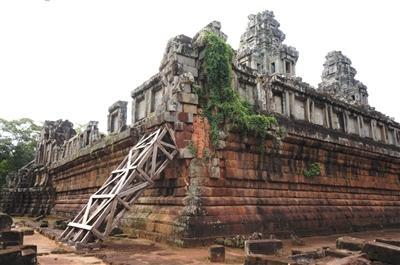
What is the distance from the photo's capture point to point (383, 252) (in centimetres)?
383

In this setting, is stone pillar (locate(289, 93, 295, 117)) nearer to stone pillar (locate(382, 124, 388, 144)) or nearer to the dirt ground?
the dirt ground

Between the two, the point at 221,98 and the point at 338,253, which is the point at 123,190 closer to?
the point at 221,98

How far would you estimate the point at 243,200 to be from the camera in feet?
26.0

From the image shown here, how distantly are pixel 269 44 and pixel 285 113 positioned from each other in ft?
59.1

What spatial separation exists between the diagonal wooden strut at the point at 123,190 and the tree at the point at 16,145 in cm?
3219

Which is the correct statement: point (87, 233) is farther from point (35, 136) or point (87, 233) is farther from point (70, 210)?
point (35, 136)

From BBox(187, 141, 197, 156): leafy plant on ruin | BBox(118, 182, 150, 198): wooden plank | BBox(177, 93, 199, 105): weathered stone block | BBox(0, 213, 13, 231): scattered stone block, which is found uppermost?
BBox(177, 93, 199, 105): weathered stone block

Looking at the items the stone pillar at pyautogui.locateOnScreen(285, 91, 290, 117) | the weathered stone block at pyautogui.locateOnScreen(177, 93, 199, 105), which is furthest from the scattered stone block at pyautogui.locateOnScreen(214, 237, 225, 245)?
the stone pillar at pyautogui.locateOnScreen(285, 91, 290, 117)

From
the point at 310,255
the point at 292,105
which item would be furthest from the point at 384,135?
the point at 310,255

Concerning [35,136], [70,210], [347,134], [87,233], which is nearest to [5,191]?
[70,210]

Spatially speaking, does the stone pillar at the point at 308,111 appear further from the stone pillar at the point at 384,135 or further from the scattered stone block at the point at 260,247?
the scattered stone block at the point at 260,247

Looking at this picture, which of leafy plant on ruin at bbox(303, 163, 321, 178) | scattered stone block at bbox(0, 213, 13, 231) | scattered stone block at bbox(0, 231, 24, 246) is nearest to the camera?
scattered stone block at bbox(0, 231, 24, 246)

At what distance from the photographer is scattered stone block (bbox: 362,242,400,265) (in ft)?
12.1

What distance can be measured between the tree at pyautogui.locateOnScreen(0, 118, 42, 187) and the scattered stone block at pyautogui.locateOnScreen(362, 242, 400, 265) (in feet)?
123
